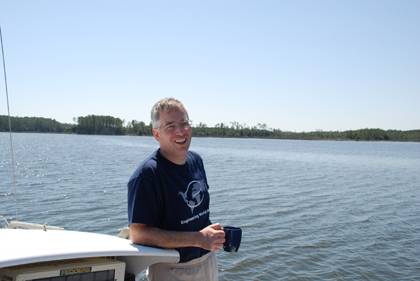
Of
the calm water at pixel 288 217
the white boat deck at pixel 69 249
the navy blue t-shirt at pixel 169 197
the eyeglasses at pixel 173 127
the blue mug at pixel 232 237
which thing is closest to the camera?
the white boat deck at pixel 69 249

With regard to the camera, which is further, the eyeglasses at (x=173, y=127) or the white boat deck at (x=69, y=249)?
the eyeglasses at (x=173, y=127)

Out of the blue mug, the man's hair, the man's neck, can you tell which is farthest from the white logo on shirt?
the man's hair

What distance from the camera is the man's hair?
2738 mm

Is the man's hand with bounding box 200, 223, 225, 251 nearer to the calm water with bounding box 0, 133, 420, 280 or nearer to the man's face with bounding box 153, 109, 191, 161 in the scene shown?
Answer: the man's face with bounding box 153, 109, 191, 161

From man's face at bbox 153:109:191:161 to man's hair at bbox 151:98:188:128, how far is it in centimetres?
2

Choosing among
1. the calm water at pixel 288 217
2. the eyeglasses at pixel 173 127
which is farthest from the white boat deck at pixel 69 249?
the calm water at pixel 288 217

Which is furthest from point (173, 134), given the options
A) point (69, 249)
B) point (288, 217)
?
point (288, 217)

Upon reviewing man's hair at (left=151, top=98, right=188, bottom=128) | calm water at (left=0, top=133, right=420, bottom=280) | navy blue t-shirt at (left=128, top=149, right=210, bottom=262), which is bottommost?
calm water at (left=0, top=133, right=420, bottom=280)

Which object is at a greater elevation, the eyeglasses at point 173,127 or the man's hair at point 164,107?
the man's hair at point 164,107

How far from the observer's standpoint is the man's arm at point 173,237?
249 centimetres

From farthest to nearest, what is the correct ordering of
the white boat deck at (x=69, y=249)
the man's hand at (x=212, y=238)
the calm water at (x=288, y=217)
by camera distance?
the calm water at (x=288, y=217) → the man's hand at (x=212, y=238) → the white boat deck at (x=69, y=249)

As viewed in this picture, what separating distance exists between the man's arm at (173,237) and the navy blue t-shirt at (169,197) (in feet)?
0.19

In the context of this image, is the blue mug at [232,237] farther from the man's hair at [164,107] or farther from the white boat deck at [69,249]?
the man's hair at [164,107]

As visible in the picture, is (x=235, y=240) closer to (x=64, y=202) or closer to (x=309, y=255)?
(x=309, y=255)
